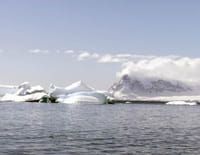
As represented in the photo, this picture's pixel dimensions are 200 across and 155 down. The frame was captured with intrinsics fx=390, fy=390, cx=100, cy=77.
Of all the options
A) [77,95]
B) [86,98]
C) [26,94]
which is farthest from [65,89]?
[26,94]

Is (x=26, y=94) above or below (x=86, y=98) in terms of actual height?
above

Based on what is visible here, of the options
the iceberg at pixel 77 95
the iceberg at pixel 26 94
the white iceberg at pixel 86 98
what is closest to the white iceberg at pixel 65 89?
the iceberg at pixel 77 95

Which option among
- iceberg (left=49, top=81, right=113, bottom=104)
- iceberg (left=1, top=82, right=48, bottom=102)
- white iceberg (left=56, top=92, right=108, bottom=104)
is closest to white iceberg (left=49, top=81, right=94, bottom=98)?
iceberg (left=49, top=81, right=113, bottom=104)

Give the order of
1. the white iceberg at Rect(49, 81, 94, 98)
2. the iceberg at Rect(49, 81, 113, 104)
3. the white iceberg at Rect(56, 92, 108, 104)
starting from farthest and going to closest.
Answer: the white iceberg at Rect(49, 81, 94, 98)
the iceberg at Rect(49, 81, 113, 104)
the white iceberg at Rect(56, 92, 108, 104)

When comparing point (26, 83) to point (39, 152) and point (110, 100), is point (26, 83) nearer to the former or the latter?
point (110, 100)

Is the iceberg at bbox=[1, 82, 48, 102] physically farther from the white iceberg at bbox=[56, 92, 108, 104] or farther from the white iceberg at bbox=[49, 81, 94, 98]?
the white iceberg at bbox=[56, 92, 108, 104]

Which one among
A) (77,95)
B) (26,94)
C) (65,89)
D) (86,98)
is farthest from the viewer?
(26,94)

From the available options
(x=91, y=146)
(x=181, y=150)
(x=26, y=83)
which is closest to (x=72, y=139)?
A: (x=91, y=146)

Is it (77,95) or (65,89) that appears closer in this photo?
(77,95)

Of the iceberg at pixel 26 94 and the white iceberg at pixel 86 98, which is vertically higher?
the iceberg at pixel 26 94

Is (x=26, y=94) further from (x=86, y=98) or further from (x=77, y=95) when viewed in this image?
(x=86, y=98)

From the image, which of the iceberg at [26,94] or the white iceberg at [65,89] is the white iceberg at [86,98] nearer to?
the white iceberg at [65,89]

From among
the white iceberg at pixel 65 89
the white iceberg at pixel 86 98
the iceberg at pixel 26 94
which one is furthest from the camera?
the iceberg at pixel 26 94

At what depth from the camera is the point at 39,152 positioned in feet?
72.9
